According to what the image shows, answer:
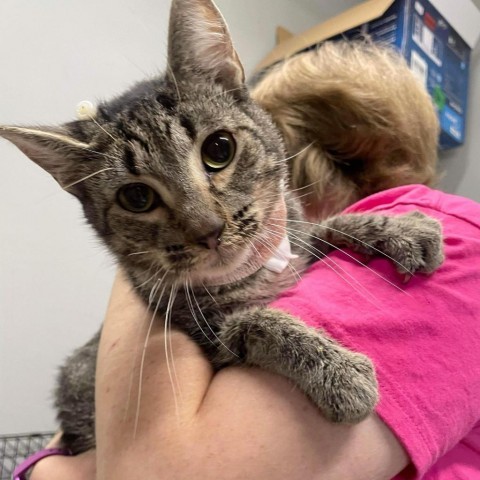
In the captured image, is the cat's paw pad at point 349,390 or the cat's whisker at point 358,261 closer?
the cat's paw pad at point 349,390

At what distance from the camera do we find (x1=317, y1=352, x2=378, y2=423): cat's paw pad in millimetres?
722

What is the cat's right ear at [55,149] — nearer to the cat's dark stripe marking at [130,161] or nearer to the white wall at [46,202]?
the cat's dark stripe marking at [130,161]

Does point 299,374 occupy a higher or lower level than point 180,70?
lower

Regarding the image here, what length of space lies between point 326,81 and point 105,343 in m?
0.85

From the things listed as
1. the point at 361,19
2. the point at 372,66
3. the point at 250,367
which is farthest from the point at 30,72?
the point at 250,367

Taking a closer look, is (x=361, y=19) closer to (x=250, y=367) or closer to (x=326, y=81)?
(x=326, y=81)

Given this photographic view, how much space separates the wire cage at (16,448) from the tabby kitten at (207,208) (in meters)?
0.86

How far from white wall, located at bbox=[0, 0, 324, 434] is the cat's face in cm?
67

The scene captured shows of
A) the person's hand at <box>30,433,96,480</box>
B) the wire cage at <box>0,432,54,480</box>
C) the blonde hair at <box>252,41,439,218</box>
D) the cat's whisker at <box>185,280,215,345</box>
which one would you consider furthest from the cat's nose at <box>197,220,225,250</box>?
the wire cage at <box>0,432,54,480</box>

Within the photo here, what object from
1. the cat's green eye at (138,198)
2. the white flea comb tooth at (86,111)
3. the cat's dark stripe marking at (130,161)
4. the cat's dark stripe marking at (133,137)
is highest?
the white flea comb tooth at (86,111)

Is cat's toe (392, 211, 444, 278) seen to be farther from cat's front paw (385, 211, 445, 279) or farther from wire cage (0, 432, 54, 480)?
wire cage (0, 432, 54, 480)

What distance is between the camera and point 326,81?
1275mm

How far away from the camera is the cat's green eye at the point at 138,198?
36.5 inches

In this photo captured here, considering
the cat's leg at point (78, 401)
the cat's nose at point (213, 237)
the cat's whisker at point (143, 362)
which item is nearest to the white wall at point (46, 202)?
the cat's leg at point (78, 401)
